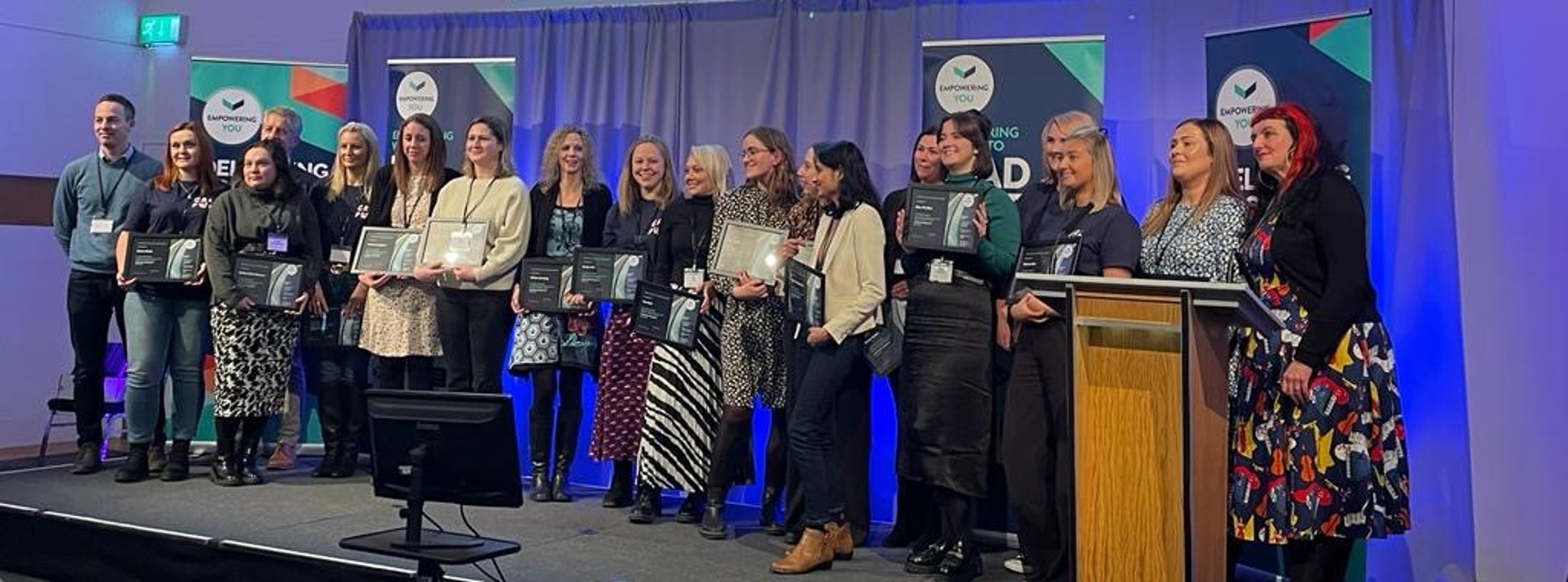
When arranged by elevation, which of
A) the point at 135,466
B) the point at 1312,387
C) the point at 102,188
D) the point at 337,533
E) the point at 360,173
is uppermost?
the point at 360,173

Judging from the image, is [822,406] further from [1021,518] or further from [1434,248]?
[1434,248]

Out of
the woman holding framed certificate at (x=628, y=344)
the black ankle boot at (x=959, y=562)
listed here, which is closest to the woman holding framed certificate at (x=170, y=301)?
the woman holding framed certificate at (x=628, y=344)

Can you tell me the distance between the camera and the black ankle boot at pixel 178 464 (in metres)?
5.72

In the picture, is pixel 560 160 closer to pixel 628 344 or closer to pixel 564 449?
pixel 628 344

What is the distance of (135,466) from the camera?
571 centimetres

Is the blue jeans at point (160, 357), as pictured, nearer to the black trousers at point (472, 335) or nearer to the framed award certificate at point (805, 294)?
the black trousers at point (472, 335)

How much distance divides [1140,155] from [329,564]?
3.38 meters

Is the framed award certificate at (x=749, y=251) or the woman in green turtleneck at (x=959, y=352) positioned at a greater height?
the framed award certificate at (x=749, y=251)

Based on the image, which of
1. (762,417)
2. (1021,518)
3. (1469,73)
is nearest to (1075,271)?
(1021,518)

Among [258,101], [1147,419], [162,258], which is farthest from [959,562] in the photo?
[258,101]

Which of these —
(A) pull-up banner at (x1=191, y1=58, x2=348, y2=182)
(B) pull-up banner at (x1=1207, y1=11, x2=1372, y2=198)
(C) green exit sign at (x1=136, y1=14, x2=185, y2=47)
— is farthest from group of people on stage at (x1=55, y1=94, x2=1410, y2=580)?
(C) green exit sign at (x1=136, y1=14, x2=185, y2=47)

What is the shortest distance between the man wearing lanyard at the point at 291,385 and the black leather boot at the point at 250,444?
28cm

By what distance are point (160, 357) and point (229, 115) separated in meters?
1.72

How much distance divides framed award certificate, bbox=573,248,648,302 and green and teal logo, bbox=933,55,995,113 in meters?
1.41
